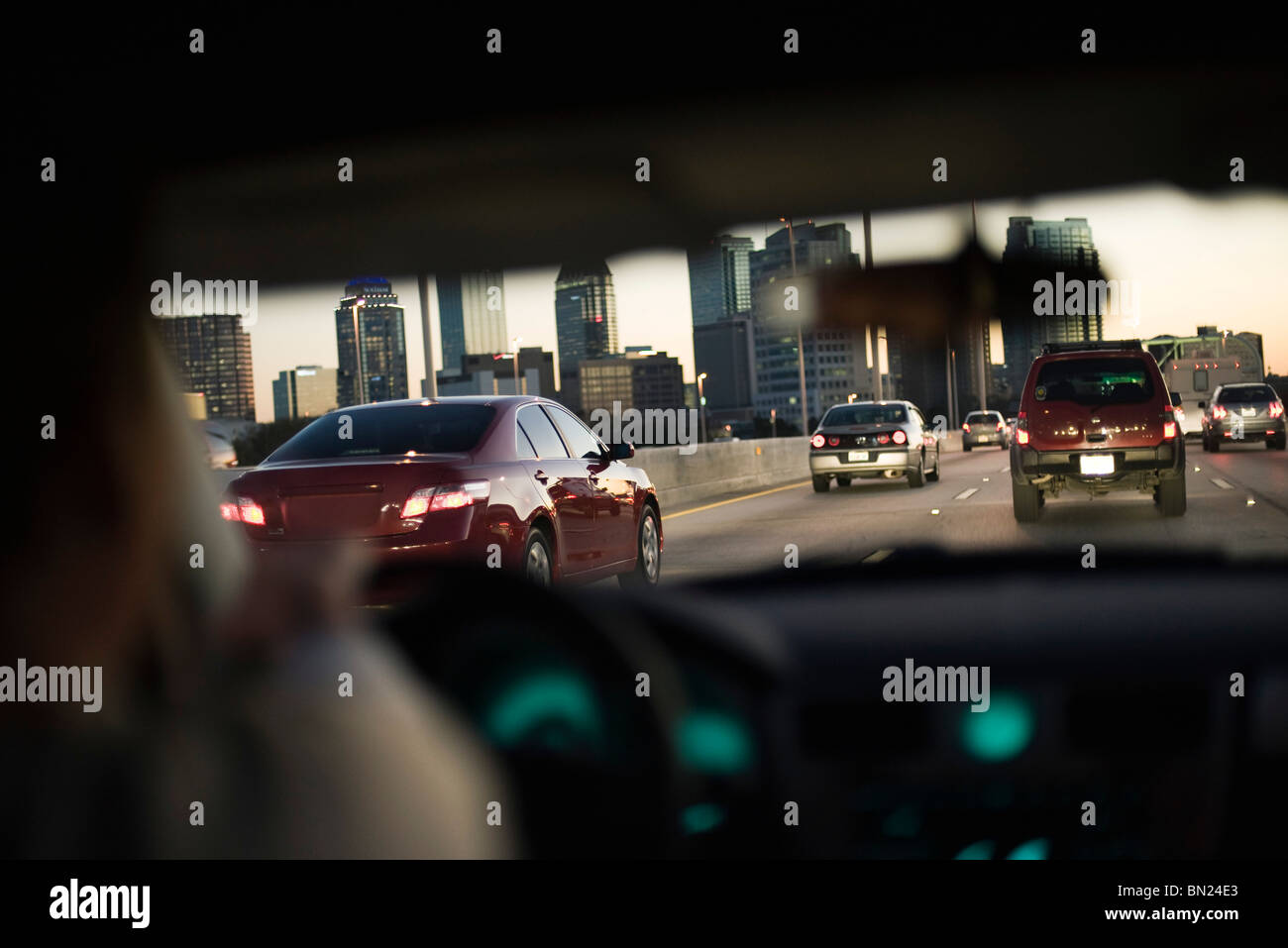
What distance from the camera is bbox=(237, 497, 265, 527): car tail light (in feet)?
25.5

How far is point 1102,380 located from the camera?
16422mm

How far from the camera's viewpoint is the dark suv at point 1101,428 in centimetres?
1617

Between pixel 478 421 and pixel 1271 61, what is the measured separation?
281 inches

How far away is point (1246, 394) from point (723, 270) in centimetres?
2677

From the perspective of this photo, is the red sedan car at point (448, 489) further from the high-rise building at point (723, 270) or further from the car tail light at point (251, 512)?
the high-rise building at point (723, 270)

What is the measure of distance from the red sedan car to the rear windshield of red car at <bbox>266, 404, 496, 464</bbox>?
1 centimetres

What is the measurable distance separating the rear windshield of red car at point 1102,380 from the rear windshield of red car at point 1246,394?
72.9 feet

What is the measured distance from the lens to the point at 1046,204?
687 inches

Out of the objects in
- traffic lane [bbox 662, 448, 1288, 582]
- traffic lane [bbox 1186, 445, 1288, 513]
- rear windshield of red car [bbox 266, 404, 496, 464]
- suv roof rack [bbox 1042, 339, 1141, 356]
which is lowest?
traffic lane [bbox 1186, 445, 1288, 513]

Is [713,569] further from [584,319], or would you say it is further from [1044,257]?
[584,319]
